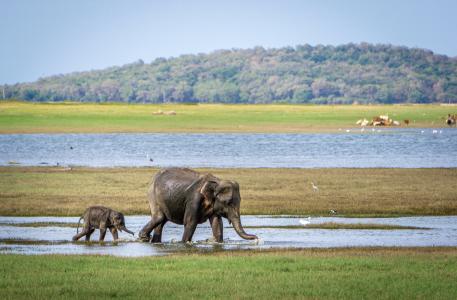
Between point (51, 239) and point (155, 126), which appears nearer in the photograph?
point (51, 239)

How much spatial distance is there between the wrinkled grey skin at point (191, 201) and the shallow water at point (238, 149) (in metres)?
26.1

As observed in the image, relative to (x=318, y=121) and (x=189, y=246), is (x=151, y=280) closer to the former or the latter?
(x=189, y=246)

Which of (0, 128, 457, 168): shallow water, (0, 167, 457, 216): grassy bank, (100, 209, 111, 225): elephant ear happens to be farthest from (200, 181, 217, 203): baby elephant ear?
(0, 128, 457, 168): shallow water

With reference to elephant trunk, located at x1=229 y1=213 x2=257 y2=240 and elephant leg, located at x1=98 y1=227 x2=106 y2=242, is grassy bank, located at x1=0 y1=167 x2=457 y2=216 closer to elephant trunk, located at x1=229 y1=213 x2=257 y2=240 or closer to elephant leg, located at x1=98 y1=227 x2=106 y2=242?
elephant leg, located at x1=98 y1=227 x2=106 y2=242

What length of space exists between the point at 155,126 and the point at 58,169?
5229 cm

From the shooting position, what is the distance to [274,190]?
37.1 meters

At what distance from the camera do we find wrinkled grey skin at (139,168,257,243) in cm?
2352

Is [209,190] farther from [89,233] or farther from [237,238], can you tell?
[89,233]

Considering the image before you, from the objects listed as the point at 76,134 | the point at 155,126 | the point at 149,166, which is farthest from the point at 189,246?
the point at 155,126

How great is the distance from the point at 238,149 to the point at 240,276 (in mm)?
48225

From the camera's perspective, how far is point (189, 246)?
2344cm

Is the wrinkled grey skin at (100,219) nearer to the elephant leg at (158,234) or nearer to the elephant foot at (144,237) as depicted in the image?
the elephant foot at (144,237)

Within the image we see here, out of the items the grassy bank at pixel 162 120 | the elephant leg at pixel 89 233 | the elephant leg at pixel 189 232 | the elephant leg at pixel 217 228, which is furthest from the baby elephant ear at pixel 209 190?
the grassy bank at pixel 162 120

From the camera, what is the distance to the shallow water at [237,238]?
22766 mm
